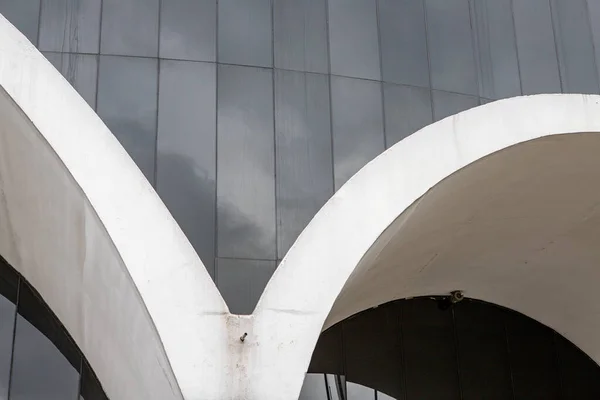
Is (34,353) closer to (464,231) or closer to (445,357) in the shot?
(464,231)

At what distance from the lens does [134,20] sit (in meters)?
10.5

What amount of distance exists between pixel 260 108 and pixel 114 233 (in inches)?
98.6

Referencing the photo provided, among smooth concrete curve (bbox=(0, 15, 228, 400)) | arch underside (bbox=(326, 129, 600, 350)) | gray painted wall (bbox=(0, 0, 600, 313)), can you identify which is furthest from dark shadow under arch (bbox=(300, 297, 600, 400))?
smooth concrete curve (bbox=(0, 15, 228, 400))

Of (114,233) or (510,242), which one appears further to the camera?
(510,242)

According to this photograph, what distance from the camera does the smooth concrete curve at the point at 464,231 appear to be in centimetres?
916

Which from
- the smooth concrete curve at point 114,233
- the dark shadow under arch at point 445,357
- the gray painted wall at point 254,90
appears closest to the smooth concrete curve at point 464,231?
the dark shadow under arch at point 445,357

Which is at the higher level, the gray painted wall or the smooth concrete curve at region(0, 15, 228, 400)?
the gray painted wall

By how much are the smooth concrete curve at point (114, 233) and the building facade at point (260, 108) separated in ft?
0.10

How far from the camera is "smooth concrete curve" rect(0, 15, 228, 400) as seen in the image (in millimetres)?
8766

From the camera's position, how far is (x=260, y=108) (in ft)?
34.8

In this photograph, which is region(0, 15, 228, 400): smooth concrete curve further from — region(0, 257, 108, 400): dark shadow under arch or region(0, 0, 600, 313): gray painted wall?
region(0, 257, 108, 400): dark shadow under arch

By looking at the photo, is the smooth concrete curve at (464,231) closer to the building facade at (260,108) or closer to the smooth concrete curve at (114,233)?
the building facade at (260,108)

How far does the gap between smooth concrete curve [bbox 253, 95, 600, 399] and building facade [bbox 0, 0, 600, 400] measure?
0.14ft

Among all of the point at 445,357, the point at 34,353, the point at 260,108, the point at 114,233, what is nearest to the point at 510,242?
the point at 445,357
